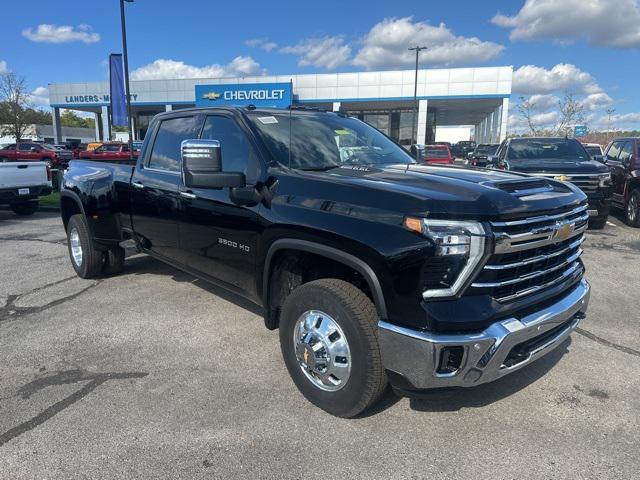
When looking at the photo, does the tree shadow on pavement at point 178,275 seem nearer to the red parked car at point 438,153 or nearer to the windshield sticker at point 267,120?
the windshield sticker at point 267,120

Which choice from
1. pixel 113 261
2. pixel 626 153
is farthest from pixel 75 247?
pixel 626 153

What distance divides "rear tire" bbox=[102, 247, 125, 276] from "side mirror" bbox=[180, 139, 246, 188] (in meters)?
3.24

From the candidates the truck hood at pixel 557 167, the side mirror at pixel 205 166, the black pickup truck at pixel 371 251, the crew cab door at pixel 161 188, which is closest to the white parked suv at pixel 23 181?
the crew cab door at pixel 161 188

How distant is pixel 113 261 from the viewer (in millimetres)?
6098

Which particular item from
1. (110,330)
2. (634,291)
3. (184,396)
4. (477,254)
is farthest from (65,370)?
(634,291)

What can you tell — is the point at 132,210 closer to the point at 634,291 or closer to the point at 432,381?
the point at 432,381

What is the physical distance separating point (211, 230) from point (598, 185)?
8.05 meters

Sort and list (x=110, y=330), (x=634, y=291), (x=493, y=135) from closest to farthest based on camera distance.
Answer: (x=110, y=330) < (x=634, y=291) < (x=493, y=135)

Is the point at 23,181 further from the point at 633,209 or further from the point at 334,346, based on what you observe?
the point at 633,209

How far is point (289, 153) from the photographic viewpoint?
11.5ft

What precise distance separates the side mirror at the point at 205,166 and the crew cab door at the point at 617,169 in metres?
9.77

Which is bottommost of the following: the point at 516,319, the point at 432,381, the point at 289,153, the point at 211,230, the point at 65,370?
the point at 65,370

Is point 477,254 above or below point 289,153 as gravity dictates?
below

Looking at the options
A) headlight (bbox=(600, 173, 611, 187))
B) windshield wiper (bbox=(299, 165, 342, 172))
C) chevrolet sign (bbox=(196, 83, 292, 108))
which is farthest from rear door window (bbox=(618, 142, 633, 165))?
chevrolet sign (bbox=(196, 83, 292, 108))
